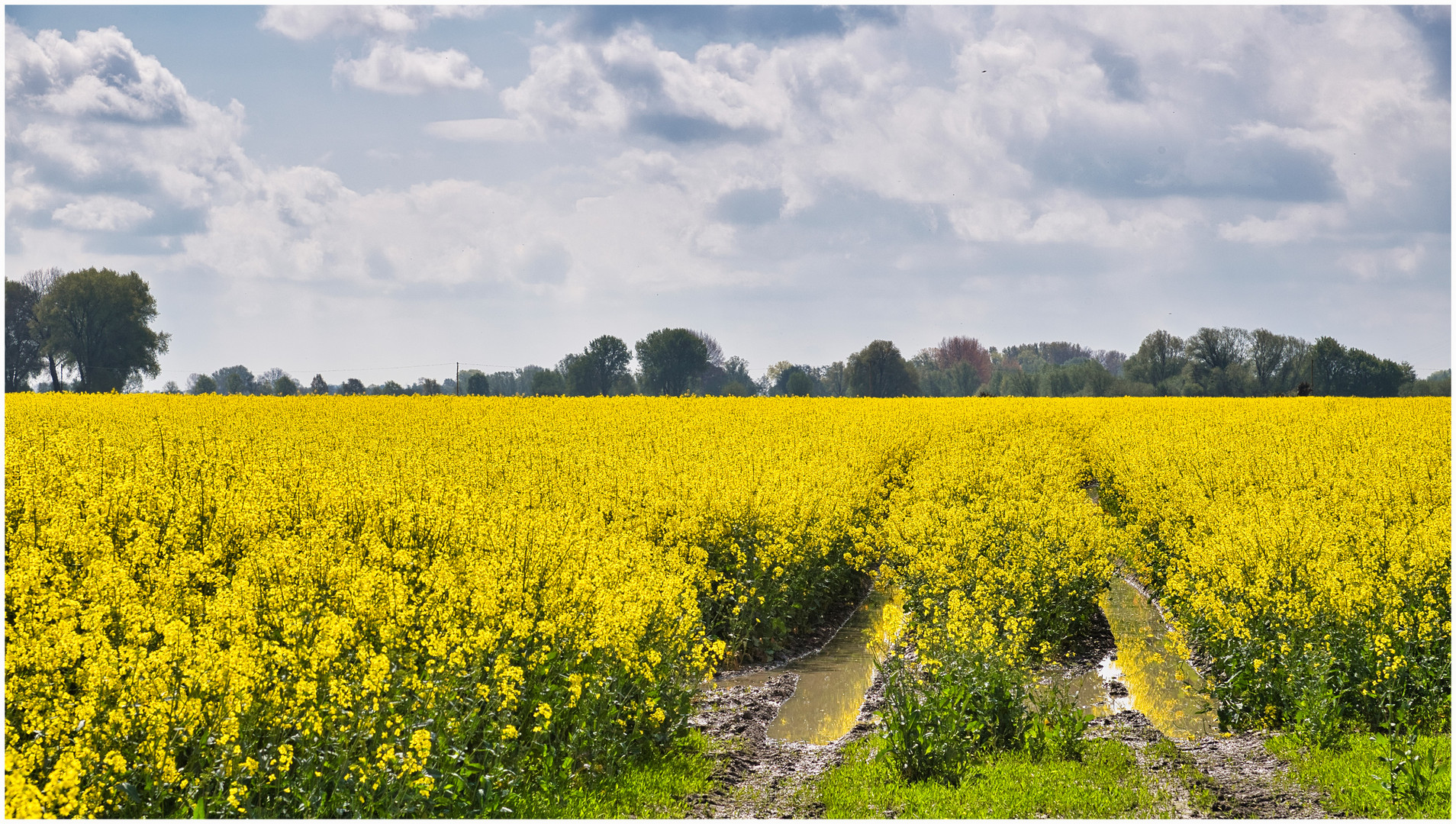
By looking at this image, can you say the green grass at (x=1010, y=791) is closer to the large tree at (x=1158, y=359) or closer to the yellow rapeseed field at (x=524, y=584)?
the yellow rapeseed field at (x=524, y=584)

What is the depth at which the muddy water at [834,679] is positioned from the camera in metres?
9.52

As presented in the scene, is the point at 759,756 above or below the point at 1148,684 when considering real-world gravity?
above

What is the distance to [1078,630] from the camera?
12133mm

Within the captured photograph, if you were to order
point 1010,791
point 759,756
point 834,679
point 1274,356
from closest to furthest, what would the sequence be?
point 1010,791 → point 759,756 → point 834,679 → point 1274,356

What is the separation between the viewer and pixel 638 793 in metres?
6.79

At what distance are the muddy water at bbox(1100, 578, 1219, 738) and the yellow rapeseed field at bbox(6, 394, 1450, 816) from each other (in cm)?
46

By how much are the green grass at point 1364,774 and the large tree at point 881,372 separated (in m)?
80.6

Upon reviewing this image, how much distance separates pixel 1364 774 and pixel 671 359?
86139mm

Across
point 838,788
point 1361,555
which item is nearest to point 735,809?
point 838,788

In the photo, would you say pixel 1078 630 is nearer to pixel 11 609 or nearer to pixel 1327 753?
pixel 1327 753

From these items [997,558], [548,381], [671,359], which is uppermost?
[671,359]

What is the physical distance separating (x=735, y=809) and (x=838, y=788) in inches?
33.5

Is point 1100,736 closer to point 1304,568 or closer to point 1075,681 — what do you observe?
point 1075,681

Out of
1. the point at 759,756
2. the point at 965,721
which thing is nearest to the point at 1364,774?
the point at 965,721
